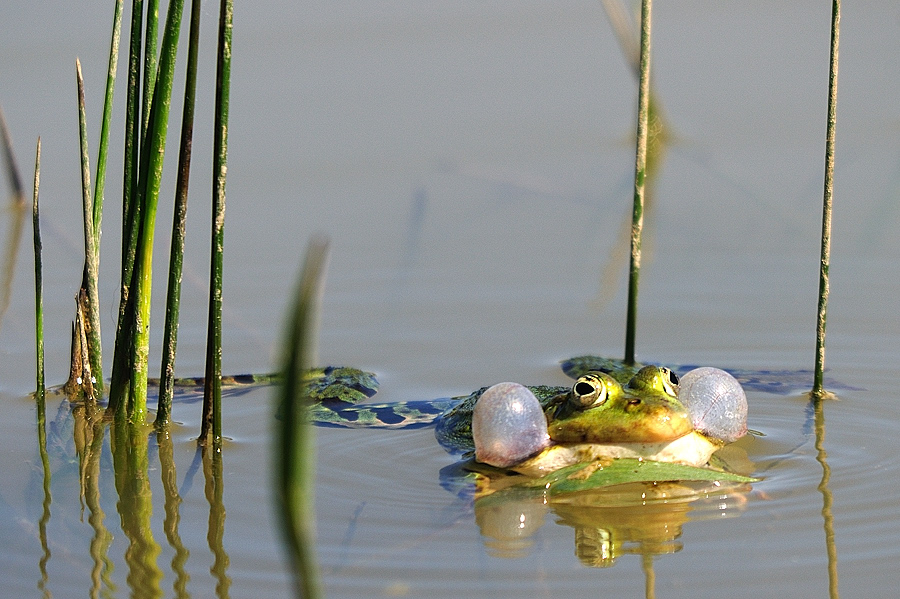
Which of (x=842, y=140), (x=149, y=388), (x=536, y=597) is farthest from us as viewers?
(x=842, y=140)

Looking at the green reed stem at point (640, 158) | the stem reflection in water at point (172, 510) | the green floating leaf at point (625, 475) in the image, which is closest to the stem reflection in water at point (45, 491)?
the stem reflection in water at point (172, 510)

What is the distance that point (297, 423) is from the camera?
3.03ft

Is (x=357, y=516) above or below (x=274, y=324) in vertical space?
below

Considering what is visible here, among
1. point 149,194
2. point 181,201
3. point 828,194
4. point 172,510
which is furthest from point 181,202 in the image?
point 828,194

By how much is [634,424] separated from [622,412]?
0.07 m

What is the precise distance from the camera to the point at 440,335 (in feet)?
16.5

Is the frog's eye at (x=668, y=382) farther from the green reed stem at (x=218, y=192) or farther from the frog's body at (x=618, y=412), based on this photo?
the green reed stem at (x=218, y=192)

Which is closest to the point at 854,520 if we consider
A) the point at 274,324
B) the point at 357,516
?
the point at 357,516

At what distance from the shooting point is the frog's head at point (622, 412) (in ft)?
10.1

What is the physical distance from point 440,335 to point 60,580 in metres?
2.63

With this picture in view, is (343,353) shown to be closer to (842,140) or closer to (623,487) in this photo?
(623,487)

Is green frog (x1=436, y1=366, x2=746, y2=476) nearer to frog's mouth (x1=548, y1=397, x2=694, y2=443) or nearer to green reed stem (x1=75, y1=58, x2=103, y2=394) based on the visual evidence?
frog's mouth (x1=548, y1=397, x2=694, y2=443)

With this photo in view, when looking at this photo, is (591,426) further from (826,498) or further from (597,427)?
(826,498)

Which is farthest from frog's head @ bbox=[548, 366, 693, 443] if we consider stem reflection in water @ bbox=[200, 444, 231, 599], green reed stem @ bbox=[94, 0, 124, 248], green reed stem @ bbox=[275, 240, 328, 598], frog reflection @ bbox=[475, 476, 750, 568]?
green reed stem @ bbox=[275, 240, 328, 598]
